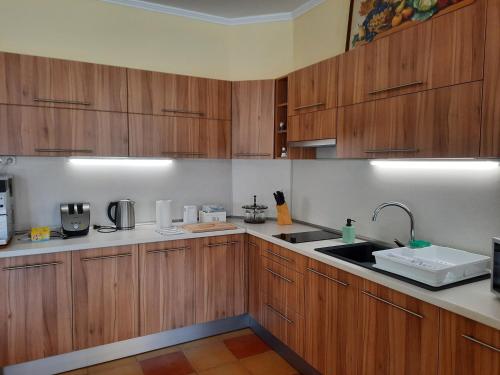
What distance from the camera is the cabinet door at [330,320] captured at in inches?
74.9

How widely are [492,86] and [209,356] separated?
2542mm

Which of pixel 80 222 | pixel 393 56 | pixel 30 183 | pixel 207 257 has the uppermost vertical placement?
pixel 393 56

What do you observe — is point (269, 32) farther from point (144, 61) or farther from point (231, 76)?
point (144, 61)

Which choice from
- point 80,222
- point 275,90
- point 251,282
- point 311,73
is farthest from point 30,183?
point 311,73

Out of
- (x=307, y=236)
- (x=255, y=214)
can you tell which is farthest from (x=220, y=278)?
(x=307, y=236)

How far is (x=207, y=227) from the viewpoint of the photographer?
2906 mm

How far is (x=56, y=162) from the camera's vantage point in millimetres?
2740

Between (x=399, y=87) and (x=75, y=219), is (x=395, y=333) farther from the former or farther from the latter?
(x=75, y=219)

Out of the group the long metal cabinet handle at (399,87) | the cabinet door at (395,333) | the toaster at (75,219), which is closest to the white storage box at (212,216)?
the toaster at (75,219)

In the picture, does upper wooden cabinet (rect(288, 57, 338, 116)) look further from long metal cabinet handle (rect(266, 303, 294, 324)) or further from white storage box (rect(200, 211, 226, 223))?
long metal cabinet handle (rect(266, 303, 294, 324))

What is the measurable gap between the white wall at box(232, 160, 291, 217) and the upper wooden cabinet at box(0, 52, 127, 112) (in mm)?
1294

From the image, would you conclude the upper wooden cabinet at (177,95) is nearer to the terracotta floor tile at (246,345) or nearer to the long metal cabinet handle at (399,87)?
the long metal cabinet handle at (399,87)

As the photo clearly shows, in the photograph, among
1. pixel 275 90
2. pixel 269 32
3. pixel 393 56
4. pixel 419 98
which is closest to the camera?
pixel 419 98

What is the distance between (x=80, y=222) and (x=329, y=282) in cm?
189
